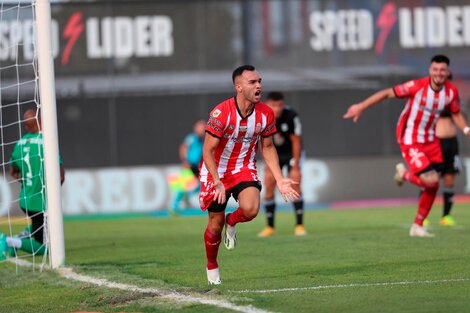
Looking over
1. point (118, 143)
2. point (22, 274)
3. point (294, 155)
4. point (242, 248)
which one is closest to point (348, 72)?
point (118, 143)

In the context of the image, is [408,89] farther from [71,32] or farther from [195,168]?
[71,32]

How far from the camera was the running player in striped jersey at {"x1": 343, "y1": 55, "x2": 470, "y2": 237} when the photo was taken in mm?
13703

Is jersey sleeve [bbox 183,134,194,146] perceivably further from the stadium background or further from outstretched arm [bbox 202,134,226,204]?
outstretched arm [bbox 202,134,226,204]

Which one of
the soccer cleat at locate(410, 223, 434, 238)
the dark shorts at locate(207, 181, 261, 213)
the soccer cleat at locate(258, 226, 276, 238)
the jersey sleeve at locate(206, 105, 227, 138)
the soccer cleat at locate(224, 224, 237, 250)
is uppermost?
the jersey sleeve at locate(206, 105, 227, 138)

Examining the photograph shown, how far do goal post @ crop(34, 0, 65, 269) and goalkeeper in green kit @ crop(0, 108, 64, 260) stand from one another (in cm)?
90

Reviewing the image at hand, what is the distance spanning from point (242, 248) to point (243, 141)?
4.08 m

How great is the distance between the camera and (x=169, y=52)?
84.1 feet

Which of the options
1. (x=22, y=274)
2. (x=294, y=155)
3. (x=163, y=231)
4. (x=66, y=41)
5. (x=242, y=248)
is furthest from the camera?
(x=66, y=41)

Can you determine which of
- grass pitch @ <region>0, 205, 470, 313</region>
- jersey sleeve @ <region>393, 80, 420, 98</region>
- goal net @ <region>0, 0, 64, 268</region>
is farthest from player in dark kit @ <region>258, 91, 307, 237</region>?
goal net @ <region>0, 0, 64, 268</region>

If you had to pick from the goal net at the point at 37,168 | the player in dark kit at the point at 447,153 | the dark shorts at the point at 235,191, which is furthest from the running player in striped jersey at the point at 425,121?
the goal net at the point at 37,168

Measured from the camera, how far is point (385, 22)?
2614 centimetres

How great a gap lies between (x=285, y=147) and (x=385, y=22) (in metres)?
10.6

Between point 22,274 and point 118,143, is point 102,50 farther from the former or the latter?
point 22,274

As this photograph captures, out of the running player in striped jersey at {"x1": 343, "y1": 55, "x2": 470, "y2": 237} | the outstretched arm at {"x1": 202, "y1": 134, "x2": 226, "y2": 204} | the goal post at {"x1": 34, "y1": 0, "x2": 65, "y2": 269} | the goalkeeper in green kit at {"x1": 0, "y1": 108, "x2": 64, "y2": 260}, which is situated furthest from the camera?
the running player in striped jersey at {"x1": 343, "y1": 55, "x2": 470, "y2": 237}
